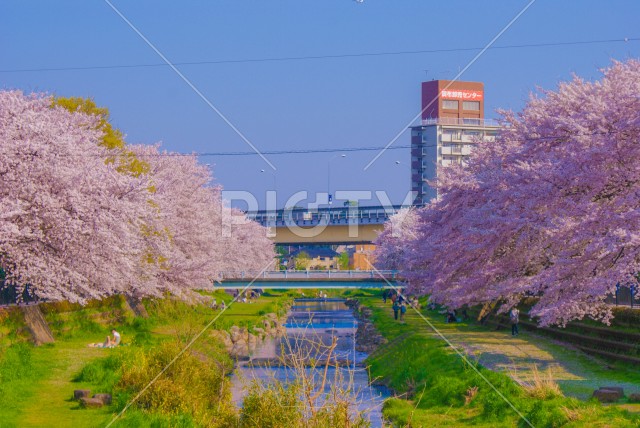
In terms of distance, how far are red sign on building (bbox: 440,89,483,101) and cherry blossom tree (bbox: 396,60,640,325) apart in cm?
12556

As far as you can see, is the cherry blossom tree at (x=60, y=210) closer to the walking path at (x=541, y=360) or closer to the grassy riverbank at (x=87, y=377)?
the grassy riverbank at (x=87, y=377)

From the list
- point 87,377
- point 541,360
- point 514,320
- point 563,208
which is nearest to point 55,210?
point 87,377

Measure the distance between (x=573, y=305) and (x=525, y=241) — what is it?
245 inches

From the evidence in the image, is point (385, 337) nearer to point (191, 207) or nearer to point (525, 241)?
point (191, 207)

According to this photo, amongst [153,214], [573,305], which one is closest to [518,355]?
[573,305]

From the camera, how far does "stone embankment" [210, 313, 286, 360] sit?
174 feet

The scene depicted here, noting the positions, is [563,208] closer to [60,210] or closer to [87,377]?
[87,377]

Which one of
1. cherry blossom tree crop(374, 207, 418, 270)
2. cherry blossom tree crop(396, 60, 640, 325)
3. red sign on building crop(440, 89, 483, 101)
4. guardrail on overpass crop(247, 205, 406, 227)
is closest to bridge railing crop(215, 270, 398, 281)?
cherry blossom tree crop(374, 207, 418, 270)

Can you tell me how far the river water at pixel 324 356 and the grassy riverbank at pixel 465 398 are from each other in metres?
1.04

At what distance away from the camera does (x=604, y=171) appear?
1207 inches

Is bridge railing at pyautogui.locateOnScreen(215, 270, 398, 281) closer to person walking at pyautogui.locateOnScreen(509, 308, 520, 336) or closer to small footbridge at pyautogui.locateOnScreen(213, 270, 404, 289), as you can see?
small footbridge at pyautogui.locateOnScreen(213, 270, 404, 289)

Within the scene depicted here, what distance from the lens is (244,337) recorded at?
60.6m

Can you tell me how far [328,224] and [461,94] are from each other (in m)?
62.1

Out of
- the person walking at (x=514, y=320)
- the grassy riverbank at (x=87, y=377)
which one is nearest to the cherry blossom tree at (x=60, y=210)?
the grassy riverbank at (x=87, y=377)
